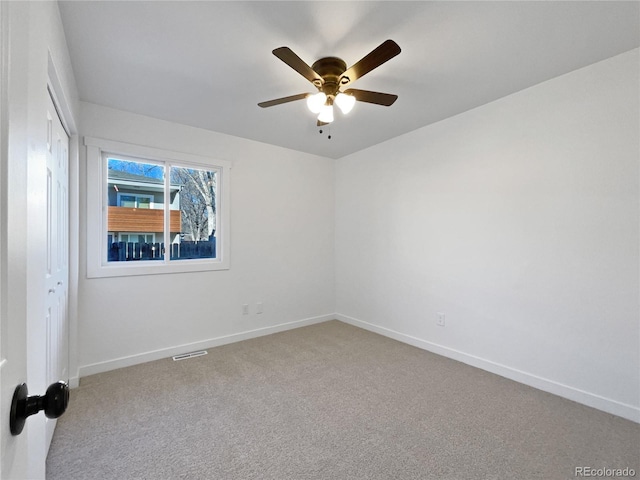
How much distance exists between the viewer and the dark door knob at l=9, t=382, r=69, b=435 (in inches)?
18.9

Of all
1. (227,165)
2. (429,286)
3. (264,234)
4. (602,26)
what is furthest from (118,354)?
(602,26)

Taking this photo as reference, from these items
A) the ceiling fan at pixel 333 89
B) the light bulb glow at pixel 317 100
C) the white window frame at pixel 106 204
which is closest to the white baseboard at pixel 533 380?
the white window frame at pixel 106 204

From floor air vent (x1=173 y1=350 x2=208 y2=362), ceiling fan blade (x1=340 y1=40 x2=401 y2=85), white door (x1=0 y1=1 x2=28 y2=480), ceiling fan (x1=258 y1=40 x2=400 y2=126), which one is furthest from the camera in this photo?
floor air vent (x1=173 y1=350 x2=208 y2=362)

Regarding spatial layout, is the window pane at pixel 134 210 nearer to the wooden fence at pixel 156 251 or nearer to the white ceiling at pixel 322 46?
the wooden fence at pixel 156 251

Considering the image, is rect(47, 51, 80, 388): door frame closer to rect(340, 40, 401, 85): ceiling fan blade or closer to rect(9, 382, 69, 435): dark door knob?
rect(340, 40, 401, 85): ceiling fan blade

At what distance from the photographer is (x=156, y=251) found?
3205 mm

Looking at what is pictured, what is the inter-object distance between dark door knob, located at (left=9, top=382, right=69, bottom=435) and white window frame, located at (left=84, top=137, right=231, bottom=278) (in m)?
2.73

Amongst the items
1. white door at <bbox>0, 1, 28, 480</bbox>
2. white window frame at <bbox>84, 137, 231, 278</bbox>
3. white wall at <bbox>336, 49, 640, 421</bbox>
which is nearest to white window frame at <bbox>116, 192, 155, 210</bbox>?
white window frame at <bbox>84, 137, 231, 278</bbox>

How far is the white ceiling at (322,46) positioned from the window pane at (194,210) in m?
0.79

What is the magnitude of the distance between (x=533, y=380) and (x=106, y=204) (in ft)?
14.0

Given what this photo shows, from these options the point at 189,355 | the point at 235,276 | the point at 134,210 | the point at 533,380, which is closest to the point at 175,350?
the point at 189,355

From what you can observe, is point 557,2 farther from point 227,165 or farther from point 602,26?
point 227,165

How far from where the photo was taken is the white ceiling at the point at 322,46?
1685 mm

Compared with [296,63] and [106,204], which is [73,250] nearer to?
[106,204]
